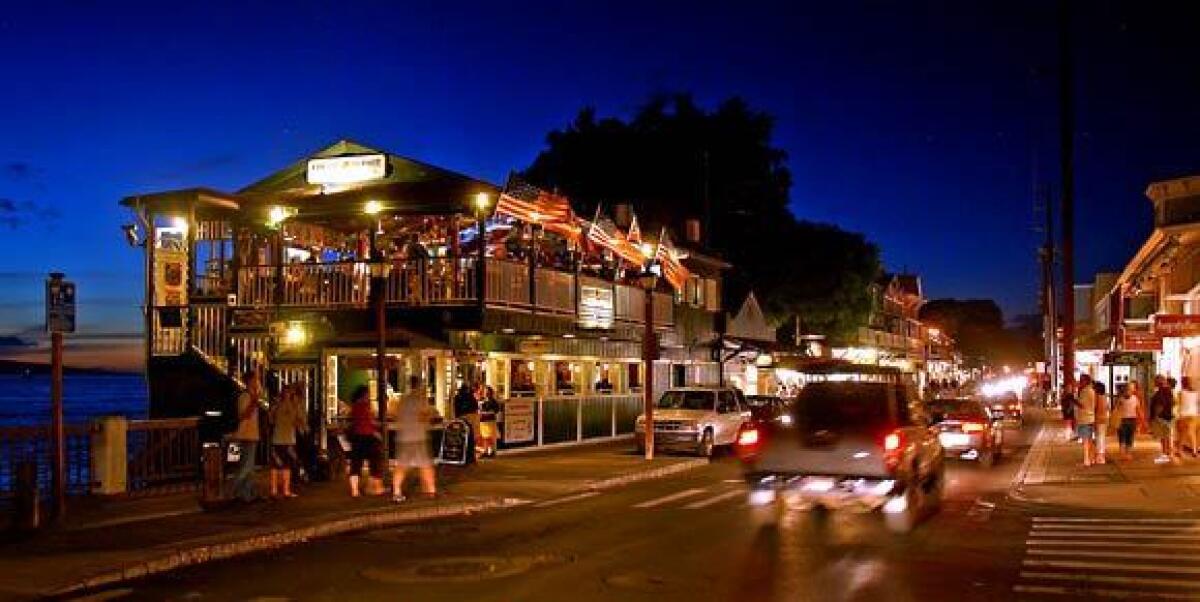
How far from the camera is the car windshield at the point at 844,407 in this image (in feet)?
52.4

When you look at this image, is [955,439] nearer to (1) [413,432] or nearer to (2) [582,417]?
(2) [582,417]

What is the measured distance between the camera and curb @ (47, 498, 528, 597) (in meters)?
12.0

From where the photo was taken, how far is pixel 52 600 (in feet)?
36.3

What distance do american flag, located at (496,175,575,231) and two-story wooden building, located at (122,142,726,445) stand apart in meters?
0.72

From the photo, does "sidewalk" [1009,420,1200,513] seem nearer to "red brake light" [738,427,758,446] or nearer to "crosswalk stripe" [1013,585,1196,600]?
"red brake light" [738,427,758,446]

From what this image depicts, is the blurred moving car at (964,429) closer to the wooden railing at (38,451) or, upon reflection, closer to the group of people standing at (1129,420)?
the group of people standing at (1129,420)

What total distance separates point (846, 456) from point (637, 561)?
405 cm

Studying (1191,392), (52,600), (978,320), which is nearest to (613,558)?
(52,600)

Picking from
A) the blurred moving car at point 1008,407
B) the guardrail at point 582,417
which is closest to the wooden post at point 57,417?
the guardrail at point 582,417

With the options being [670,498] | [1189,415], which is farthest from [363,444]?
[1189,415]

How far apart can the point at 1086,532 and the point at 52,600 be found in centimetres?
1175

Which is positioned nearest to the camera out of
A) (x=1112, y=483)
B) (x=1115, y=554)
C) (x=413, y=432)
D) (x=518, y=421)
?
(x=1115, y=554)

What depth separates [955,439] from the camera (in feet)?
86.0

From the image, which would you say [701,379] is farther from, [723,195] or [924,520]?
[924,520]
